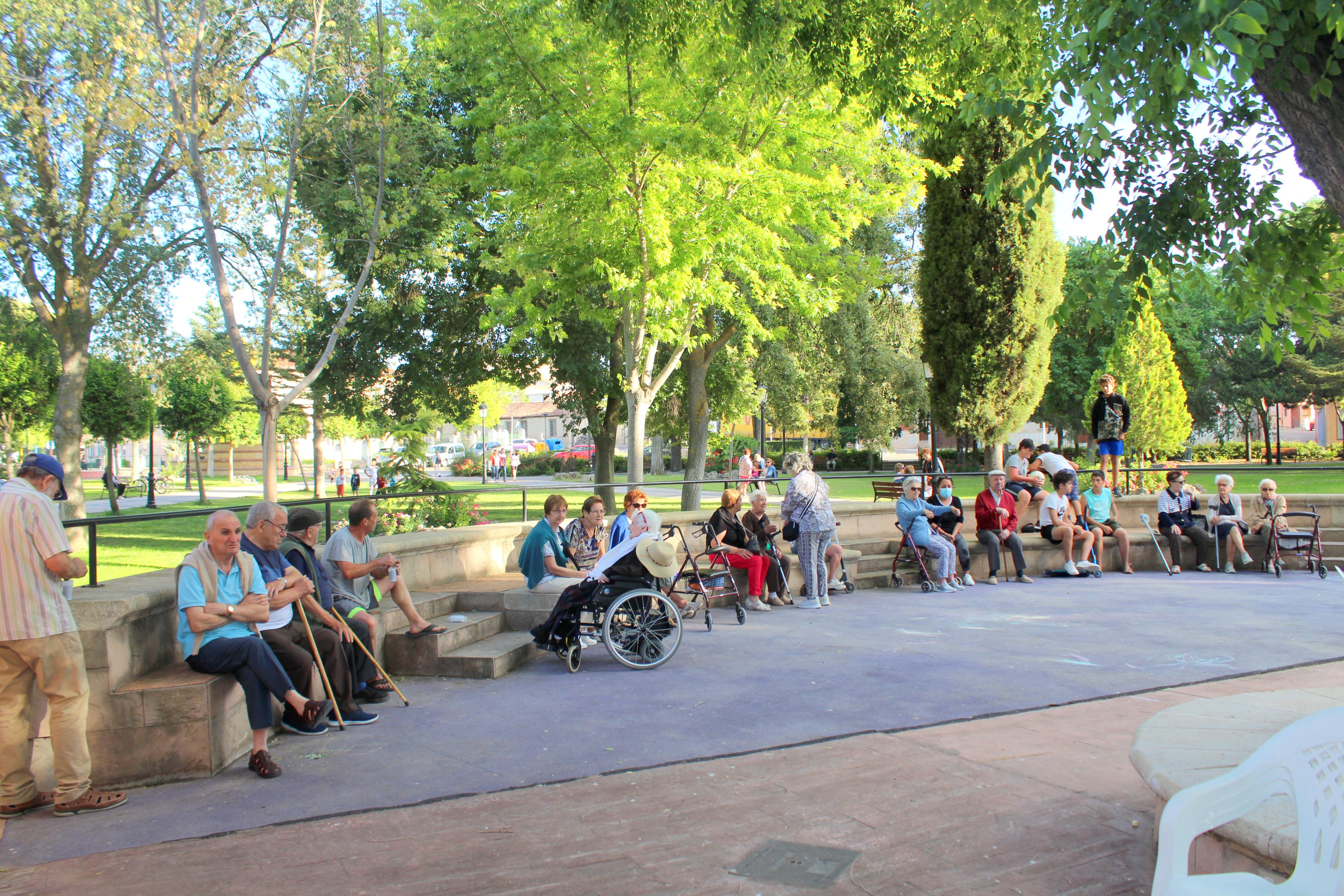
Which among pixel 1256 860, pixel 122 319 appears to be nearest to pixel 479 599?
pixel 1256 860

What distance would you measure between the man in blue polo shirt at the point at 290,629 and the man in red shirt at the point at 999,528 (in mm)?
8853

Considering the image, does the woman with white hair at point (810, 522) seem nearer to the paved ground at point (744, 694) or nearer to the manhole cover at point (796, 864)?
the paved ground at point (744, 694)

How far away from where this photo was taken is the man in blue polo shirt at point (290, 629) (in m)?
5.85

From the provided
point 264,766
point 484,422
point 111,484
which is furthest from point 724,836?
point 484,422

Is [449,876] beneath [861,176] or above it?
beneath

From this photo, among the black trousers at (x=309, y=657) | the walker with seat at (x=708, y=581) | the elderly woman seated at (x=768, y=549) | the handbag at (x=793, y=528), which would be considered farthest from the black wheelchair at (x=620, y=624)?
the handbag at (x=793, y=528)

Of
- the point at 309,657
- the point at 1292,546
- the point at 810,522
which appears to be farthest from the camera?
the point at 1292,546

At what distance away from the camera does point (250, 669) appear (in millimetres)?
5320

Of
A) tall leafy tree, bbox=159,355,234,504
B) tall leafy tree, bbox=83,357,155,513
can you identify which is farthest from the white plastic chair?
tall leafy tree, bbox=159,355,234,504

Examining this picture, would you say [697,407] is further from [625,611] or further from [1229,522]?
[625,611]

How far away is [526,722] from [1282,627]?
23.9ft

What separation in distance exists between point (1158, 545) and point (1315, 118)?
10.9 meters

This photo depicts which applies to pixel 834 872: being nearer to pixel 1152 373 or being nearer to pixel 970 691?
pixel 970 691

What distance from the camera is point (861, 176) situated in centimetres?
1580
